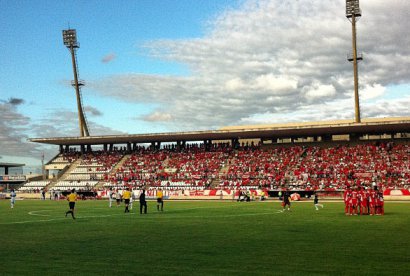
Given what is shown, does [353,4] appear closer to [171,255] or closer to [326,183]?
[326,183]

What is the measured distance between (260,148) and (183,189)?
52.1 ft

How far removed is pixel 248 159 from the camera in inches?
2923

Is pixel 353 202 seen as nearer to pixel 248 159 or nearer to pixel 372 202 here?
pixel 372 202

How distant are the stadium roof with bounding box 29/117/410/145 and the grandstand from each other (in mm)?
133

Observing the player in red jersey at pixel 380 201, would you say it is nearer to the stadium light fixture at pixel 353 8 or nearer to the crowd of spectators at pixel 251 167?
the crowd of spectators at pixel 251 167

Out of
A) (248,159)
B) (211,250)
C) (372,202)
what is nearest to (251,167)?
(248,159)

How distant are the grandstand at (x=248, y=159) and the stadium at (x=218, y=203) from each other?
7.2 inches

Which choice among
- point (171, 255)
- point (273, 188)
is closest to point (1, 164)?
point (273, 188)

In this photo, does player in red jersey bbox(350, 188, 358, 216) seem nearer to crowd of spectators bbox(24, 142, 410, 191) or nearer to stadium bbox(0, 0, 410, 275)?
stadium bbox(0, 0, 410, 275)

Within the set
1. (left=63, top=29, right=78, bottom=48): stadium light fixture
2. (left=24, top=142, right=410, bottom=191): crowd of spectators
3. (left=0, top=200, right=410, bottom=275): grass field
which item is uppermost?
(left=63, top=29, right=78, bottom=48): stadium light fixture

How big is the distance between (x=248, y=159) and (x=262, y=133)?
14.7 ft

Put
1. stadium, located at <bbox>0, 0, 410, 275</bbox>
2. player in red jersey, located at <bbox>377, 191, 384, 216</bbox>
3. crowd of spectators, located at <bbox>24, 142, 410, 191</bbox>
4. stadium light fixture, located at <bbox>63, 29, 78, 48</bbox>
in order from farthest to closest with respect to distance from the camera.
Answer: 1. stadium light fixture, located at <bbox>63, 29, 78, 48</bbox>
2. crowd of spectators, located at <bbox>24, 142, 410, 191</bbox>
3. player in red jersey, located at <bbox>377, 191, 384, 216</bbox>
4. stadium, located at <bbox>0, 0, 410, 275</bbox>

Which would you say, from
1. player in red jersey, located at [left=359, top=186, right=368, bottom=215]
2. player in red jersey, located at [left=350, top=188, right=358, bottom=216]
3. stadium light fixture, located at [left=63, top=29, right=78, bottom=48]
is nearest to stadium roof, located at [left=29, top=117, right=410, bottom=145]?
stadium light fixture, located at [left=63, top=29, right=78, bottom=48]

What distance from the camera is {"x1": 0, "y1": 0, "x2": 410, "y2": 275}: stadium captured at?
1338cm
